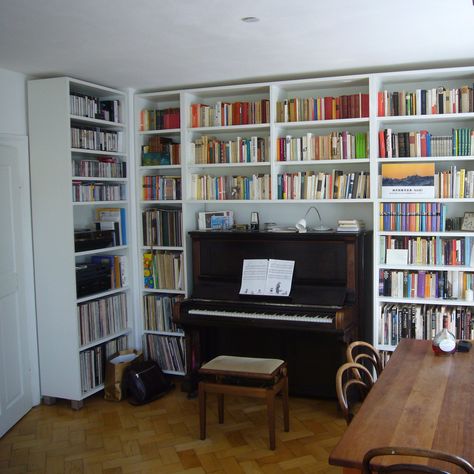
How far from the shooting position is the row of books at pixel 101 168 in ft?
14.7

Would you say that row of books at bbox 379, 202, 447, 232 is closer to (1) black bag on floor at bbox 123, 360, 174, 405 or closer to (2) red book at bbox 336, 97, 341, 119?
(2) red book at bbox 336, 97, 341, 119

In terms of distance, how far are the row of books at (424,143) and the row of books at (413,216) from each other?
371 millimetres

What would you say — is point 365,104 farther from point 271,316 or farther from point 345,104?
point 271,316

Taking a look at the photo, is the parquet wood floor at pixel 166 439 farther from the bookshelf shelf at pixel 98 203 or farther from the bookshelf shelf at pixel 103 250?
the bookshelf shelf at pixel 98 203

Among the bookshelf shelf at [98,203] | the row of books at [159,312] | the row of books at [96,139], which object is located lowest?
the row of books at [159,312]

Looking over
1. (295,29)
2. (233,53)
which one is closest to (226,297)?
(233,53)

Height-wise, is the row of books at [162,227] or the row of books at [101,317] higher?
the row of books at [162,227]

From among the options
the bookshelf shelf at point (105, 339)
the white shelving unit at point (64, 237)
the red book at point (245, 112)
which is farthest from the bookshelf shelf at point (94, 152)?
the bookshelf shelf at point (105, 339)

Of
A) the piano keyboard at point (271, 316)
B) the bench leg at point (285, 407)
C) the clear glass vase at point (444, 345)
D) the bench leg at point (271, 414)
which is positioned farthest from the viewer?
the piano keyboard at point (271, 316)

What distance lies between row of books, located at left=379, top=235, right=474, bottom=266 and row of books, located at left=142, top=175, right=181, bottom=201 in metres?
1.73

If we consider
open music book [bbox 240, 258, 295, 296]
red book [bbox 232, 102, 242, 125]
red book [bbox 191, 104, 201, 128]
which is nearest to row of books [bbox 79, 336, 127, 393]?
open music book [bbox 240, 258, 295, 296]

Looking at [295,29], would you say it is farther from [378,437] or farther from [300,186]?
[378,437]

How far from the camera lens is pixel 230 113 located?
15.4 ft

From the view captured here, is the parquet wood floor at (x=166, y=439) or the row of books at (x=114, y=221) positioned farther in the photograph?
the row of books at (x=114, y=221)
